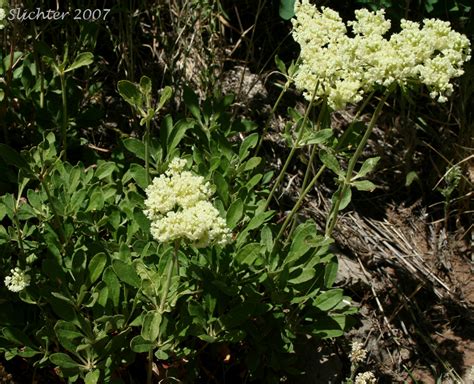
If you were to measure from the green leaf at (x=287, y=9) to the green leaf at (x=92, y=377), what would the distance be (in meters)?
1.92

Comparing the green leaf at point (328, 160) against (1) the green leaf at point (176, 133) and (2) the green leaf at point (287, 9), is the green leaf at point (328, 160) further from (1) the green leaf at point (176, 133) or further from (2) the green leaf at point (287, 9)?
(2) the green leaf at point (287, 9)

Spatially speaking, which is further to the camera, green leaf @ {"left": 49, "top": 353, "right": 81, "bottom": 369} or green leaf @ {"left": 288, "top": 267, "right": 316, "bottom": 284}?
green leaf @ {"left": 288, "top": 267, "right": 316, "bottom": 284}

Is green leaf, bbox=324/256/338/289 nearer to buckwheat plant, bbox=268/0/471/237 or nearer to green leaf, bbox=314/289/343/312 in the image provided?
green leaf, bbox=314/289/343/312

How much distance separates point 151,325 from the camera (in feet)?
7.78

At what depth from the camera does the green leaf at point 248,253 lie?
258 cm

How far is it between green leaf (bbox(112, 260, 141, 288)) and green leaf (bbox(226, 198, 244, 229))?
0.38 metres

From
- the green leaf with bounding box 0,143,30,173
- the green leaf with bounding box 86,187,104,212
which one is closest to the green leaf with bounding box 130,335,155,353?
the green leaf with bounding box 86,187,104,212

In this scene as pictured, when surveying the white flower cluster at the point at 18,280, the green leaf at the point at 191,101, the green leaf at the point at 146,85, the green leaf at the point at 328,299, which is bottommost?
the green leaf at the point at 328,299

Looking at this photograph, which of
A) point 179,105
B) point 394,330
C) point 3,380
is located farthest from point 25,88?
point 394,330

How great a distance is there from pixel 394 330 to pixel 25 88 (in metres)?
1.96

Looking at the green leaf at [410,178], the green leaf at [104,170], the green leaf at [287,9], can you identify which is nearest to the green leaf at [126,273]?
the green leaf at [104,170]

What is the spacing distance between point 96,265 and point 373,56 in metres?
1.13

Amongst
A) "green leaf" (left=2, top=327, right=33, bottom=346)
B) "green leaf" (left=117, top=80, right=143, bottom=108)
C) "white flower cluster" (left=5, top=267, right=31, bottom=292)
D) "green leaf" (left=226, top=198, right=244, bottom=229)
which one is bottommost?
"green leaf" (left=2, top=327, right=33, bottom=346)

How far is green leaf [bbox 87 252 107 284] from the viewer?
99.4 inches
